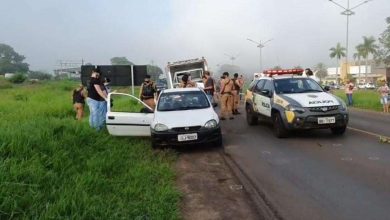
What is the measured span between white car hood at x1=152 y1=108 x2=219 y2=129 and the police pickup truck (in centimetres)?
202

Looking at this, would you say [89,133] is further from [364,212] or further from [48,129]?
[364,212]

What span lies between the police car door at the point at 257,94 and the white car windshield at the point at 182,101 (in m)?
2.48

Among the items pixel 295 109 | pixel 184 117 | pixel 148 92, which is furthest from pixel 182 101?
pixel 148 92

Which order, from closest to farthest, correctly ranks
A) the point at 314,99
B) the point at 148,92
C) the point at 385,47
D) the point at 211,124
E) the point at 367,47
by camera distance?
1. the point at 211,124
2. the point at 314,99
3. the point at 148,92
4. the point at 385,47
5. the point at 367,47

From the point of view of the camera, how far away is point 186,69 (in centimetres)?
2580

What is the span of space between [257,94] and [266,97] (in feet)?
3.55

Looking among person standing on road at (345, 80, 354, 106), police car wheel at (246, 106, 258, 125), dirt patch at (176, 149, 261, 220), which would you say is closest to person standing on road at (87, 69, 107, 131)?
dirt patch at (176, 149, 261, 220)

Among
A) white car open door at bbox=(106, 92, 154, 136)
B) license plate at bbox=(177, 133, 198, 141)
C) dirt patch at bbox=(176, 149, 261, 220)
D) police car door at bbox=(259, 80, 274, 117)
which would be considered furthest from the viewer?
police car door at bbox=(259, 80, 274, 117)

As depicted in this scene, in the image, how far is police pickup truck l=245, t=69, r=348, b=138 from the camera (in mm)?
10834

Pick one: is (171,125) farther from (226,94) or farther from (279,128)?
(226,94)

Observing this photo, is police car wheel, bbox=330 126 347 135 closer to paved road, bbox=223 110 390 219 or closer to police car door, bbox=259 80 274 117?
paved road, bbox=223 110 390 219

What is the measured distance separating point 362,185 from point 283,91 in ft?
18.6

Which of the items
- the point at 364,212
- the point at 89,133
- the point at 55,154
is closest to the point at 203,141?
the point at 89,133

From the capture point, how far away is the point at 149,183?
22.3 feet
